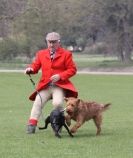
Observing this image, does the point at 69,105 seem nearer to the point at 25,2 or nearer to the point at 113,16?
the point at 25,2

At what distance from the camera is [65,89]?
12.4 meters

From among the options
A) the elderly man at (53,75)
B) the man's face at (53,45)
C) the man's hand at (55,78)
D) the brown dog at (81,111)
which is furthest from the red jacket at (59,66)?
the brown dog at (81,111)

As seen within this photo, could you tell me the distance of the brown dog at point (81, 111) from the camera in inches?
454

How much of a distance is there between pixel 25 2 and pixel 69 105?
45.8 m

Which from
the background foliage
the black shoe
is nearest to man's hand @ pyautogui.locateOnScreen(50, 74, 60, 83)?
the black shoe

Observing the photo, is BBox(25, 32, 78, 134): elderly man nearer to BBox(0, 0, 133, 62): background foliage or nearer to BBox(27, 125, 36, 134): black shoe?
BBox(27, 125, 36, 134): black shoe

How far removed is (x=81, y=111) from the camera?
38.5ft

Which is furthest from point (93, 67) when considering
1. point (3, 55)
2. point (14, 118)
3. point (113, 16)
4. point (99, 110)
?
point (99, 110)

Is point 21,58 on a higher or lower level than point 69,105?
lower

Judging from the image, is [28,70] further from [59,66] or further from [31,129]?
[31,129]

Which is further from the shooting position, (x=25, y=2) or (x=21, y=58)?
(x=21, y=58)

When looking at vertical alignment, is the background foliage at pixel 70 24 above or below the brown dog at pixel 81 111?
below

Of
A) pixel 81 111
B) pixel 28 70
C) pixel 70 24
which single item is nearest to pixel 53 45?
pixel 28 70

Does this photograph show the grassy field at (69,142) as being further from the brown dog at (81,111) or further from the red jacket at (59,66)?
the red jacket at (59,66)
